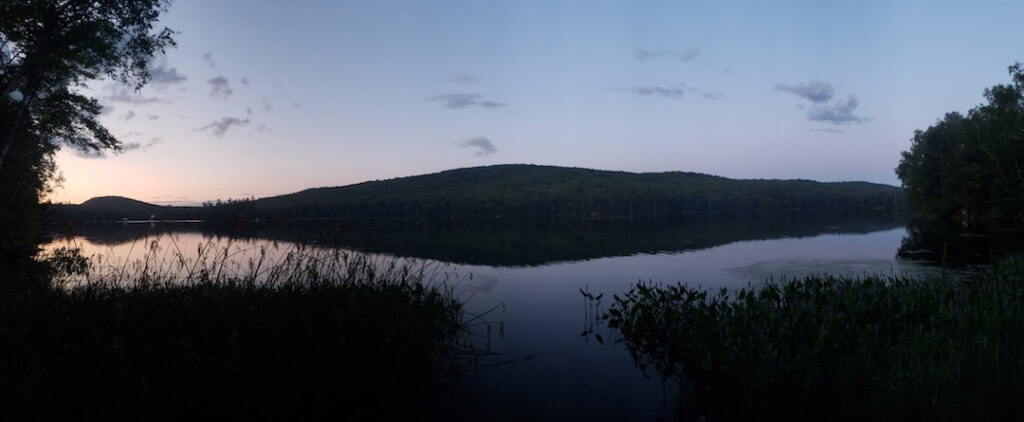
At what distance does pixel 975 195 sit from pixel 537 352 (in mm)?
67385

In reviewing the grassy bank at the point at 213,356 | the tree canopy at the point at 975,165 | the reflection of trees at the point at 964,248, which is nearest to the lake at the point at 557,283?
the grassy bank at the point at 213,356

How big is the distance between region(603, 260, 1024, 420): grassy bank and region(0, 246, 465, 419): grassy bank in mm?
4414

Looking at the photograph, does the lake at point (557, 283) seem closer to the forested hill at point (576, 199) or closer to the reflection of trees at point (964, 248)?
the reflection of trees at point (964, 248)

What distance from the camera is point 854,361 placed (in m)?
7.73

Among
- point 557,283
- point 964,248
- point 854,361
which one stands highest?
point 964,248

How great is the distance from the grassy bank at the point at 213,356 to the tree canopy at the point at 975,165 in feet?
178

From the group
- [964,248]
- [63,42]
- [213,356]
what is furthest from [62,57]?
[964,248]

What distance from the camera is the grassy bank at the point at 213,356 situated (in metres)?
7.25

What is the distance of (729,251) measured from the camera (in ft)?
126

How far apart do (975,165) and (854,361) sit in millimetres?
64451

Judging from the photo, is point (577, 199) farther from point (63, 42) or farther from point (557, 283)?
point (63, 42)

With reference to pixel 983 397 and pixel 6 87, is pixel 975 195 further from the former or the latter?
pixel 6 87

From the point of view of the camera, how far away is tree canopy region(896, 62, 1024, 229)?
45491 mm

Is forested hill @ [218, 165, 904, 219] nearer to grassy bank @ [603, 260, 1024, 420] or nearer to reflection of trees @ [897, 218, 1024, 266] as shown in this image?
reflection of trees @ [897, 218, 1024, 266]
